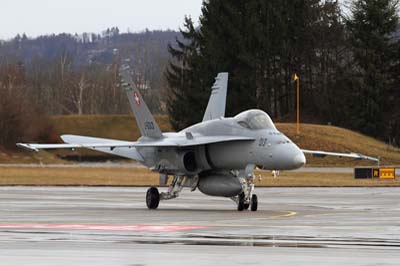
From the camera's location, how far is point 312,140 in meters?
69.9

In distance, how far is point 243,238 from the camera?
17578 mm

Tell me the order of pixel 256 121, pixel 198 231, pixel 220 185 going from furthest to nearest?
pixel 220 185 → pixel 256 121 → pixel 198 231

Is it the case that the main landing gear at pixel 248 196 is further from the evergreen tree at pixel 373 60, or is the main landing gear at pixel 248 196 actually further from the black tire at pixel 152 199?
the evergreen tree at pixel 373 60

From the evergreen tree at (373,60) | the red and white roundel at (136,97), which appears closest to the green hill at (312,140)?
the evergreen tree at (373,60)

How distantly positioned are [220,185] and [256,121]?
1.95 m

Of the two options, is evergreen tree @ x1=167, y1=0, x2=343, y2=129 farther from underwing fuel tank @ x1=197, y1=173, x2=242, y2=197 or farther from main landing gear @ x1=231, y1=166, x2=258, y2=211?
main landing gear @ x1=231, y1=166, x2=258, y2=211

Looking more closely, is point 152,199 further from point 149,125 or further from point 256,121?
point 256,121

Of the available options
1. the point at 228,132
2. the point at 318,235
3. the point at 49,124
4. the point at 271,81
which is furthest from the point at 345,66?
the point at 318,235

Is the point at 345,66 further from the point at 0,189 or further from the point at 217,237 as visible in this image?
the point at 217,237

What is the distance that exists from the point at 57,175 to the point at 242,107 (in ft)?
106

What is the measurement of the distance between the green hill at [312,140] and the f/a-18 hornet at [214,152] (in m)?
38.5

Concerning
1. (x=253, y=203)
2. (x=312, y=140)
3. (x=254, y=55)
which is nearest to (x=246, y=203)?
(x=253, y=203)

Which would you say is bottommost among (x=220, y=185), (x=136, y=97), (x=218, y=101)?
(x=220, y=185)

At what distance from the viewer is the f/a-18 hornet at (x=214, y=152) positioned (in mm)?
26391
